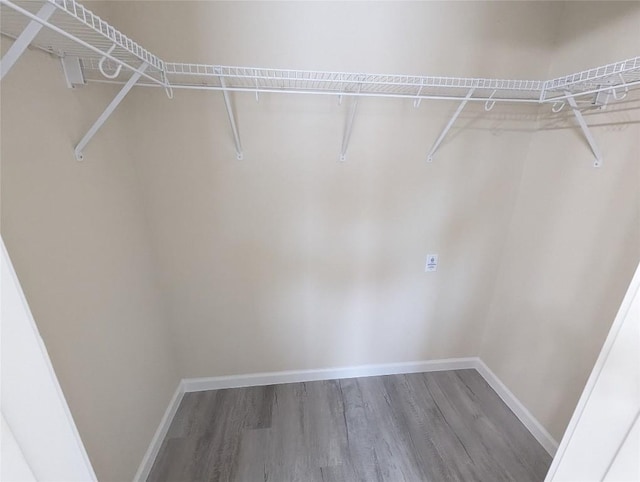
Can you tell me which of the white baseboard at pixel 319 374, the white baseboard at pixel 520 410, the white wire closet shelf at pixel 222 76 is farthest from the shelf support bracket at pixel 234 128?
the white baseboard at pixel 520 410

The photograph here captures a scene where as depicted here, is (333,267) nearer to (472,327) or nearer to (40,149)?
(472,327)

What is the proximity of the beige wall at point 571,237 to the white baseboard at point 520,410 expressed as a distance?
4cm

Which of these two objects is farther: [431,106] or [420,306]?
[420,306]

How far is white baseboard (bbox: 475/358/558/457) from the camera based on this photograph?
5.39 feet

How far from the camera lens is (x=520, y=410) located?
183 centimetres

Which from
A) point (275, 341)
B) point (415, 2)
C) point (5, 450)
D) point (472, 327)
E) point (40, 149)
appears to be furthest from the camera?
point (472, 327)

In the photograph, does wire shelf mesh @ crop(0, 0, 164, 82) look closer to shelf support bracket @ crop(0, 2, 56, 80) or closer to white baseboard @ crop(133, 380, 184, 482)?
shelf support bracket @ crop(0, 2, 56, 80)

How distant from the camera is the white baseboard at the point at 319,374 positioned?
2.00 meters

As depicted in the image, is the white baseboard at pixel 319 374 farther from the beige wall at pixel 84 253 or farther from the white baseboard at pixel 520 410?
the beige wall at pixel 84 253

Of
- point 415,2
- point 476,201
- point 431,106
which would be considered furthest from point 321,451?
point 415,2

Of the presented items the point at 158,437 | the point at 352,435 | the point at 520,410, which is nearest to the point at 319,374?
the point at 352,435

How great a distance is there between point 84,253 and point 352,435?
166 cm

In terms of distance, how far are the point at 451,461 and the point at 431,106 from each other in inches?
76.5

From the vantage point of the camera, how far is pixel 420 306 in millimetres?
2029
